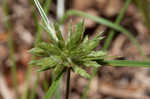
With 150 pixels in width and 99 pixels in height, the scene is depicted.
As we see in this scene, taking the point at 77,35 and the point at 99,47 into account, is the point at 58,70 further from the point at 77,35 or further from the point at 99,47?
the point at 99,47

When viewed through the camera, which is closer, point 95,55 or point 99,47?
point 95,55

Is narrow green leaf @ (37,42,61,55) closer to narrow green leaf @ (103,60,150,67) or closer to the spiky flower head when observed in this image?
the spiky flower head

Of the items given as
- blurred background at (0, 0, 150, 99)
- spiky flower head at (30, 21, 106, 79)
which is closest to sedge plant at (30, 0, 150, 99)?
spiky flower head at (30, 21, 106, 79)

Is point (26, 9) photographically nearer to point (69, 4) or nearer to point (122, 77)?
point (69, 4)

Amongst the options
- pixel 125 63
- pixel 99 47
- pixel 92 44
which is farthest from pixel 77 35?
pixel 99 47

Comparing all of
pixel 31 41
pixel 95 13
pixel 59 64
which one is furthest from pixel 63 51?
pixel 95 13

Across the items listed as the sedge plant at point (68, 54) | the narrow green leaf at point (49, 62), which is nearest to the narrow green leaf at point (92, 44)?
the sedge plant at point (68, 54)
